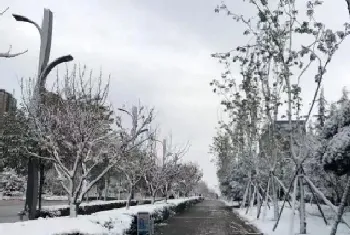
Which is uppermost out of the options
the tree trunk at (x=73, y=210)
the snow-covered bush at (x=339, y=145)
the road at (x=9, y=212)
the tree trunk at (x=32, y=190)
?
the snow-covered bush at (x=339, y=145)

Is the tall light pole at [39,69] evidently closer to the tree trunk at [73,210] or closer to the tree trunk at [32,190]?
the tree trunk at [32,190]

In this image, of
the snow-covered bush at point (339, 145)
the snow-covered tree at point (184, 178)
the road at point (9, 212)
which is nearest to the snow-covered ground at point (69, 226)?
the snow-covered bush at point (339, 145)

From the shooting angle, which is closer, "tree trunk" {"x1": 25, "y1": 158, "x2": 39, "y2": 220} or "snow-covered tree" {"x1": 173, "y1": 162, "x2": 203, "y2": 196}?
"tree trunk" {"x1": 25, "y1": 158, "x2": 39, "y2": 220}

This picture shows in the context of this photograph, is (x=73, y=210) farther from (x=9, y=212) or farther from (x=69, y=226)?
(x=9, y=212)

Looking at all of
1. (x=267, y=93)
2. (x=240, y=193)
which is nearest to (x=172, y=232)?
(x=267, y=93)

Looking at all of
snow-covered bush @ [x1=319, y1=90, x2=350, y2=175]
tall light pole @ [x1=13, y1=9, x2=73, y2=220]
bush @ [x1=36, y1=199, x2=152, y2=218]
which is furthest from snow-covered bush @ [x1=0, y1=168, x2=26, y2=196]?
snow-covered bush @ [x1=319, y1=90, x2=350, y2=175]

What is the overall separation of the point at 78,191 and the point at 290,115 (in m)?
8.76

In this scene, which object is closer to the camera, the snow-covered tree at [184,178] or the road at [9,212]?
the road at [9,212]

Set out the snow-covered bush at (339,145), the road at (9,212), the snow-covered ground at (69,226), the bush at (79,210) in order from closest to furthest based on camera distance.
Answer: the snow-covered ground at (69,226)
the snow-covered bush at (339,145)
the bush at (79,210)
the road at (9,212)

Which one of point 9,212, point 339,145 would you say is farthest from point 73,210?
point 9,212

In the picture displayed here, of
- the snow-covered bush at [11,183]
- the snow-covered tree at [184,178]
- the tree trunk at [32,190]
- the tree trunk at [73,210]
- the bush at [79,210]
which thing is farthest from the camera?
the snow-covered bush at [11,183]

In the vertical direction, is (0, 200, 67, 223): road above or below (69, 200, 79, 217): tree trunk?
below

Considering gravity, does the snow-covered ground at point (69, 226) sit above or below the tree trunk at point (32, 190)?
below

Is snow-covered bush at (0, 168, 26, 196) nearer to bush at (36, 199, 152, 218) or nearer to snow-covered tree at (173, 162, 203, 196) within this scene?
snow-covered tree at (173, 162, 203, 196)
